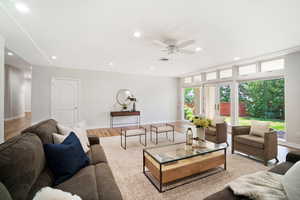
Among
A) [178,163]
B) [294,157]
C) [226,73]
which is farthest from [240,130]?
[226,73]

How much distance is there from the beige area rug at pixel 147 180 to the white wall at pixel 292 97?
2.05 meters

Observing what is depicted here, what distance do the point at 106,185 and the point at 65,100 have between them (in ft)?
17.8

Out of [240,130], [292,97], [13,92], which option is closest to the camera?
[240,130]

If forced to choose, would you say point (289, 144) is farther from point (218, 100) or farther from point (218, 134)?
point (218, 100)

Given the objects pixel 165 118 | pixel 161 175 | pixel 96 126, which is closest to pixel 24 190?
pixel 161 175

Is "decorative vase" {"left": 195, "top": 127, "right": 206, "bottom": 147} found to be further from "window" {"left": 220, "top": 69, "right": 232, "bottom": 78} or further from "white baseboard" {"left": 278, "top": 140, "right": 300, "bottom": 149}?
"window" {"left": 220, "top": 69, "right": 232, "bottom": 78}

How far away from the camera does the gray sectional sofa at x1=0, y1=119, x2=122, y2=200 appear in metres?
0.92

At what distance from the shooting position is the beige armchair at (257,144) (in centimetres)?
256

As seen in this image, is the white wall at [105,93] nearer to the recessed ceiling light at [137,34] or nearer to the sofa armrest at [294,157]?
the recessed ceiling light at [137,34]

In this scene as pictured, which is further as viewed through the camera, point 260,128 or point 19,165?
point 260,128

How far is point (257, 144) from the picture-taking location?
8.71 feet

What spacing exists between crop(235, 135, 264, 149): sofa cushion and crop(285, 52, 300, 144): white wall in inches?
68.9

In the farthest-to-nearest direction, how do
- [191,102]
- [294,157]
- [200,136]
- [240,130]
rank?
[191,102]
[240,130]
[200,136]
[294,157]

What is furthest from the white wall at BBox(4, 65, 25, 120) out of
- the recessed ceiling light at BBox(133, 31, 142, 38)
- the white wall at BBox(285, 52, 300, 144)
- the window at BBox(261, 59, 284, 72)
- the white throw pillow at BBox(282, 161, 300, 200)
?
the white wall at BBox(285, 52, 300, 144)
